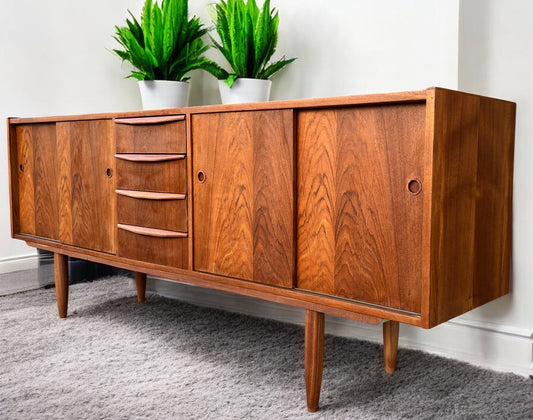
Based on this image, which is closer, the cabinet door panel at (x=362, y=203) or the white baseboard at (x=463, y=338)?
the cabinet door panel at (x=362, y=203)

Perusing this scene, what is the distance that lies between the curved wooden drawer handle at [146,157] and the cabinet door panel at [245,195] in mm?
74

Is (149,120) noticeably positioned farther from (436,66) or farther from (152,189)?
(436,66)

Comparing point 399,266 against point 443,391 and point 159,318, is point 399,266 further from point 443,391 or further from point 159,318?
point 159,318

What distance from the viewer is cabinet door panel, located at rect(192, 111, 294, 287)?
119cm

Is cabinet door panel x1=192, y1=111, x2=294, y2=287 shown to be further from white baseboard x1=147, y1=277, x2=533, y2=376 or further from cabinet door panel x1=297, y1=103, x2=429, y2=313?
white baseboard x1=147, y1=277, x2=533, y2=376

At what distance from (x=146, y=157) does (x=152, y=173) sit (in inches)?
1.8

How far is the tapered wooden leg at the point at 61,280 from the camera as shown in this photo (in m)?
1.81

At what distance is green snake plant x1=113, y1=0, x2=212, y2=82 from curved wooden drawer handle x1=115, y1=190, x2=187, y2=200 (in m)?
0.42

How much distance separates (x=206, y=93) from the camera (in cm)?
195

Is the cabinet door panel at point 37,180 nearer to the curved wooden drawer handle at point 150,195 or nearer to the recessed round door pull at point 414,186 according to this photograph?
the curved wooden drawer handle at point 150,195

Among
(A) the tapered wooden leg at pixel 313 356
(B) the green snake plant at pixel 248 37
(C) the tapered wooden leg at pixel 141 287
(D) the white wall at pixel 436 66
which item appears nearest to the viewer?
(A) the tapered wooden leg at pixel 313 356

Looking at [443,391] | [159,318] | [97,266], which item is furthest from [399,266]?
[97,266]

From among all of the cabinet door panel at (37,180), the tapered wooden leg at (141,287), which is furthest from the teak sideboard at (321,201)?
the tapered wooden leg at (141,287)

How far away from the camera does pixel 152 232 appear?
1.47 metres
